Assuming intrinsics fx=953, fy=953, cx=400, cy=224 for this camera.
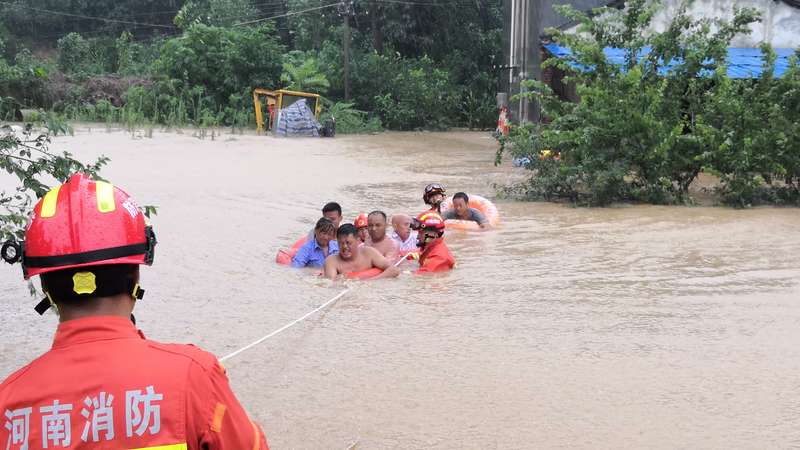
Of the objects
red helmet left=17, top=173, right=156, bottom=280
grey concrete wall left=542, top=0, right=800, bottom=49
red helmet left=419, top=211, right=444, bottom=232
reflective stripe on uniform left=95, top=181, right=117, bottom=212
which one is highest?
grey concrete wall left=542, top=0, right=800, bottom=49

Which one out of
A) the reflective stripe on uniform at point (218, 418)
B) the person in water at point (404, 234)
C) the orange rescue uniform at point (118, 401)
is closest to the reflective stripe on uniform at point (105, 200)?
the orange rescue uniform at point (118, 401)

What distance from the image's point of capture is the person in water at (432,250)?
10164 millimetres

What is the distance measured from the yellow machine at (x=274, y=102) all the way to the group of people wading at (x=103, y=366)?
30342 millimetres

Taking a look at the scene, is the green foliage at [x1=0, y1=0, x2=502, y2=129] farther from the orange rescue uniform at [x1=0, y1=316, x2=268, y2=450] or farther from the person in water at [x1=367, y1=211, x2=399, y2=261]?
the orange rescue uniform at [x1=0, y1=316, x2=268, y2=450]

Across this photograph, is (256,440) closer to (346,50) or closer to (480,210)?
(480,210)

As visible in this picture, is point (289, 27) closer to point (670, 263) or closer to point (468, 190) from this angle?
point (468, 190)

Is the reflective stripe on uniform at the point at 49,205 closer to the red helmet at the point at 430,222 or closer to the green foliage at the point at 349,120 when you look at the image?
the red helmet at the point at 430,222

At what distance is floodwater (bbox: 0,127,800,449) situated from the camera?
18.2ft

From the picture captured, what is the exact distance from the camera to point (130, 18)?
186 feet

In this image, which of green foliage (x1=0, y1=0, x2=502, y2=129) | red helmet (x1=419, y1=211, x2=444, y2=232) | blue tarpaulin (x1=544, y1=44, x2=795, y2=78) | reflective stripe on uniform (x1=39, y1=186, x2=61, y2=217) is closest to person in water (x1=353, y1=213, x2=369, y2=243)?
red helmet (x1=419, y1=211, x2=444, y2=232)

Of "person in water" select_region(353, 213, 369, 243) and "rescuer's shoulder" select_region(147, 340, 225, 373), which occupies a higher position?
"rescuer's shoulder" select_region(147, 340, 225, 373)

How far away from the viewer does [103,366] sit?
192 centimetres

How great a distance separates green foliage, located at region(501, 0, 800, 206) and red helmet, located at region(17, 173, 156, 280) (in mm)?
13842

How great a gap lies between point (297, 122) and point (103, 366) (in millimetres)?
30099
